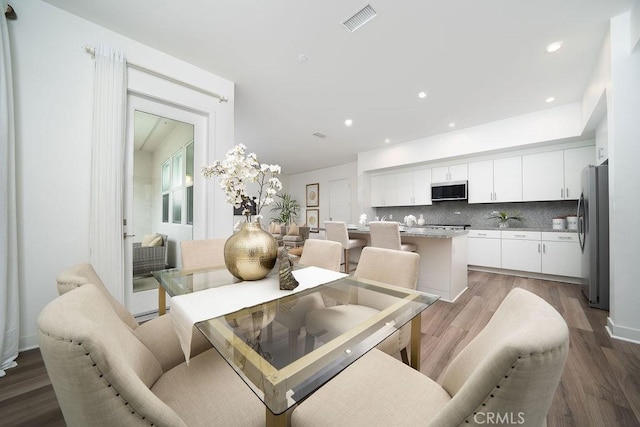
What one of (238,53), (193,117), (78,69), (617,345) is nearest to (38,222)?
(78,69)

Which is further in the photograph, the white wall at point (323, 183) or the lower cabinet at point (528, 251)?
the white wall at point (323, 183)

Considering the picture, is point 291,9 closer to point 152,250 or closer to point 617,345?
point 152,250

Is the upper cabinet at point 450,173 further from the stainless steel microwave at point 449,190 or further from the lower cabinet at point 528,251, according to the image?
the lower cabinet at point 528,251

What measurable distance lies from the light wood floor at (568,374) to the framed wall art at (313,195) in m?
5.85

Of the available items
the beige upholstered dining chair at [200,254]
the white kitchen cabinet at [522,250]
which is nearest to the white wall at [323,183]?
the white kitchen cabinet at [522,250]

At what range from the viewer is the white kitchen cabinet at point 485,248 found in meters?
4.32

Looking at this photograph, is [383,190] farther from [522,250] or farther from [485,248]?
[522,250]

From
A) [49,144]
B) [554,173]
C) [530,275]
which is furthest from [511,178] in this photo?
[49,144]

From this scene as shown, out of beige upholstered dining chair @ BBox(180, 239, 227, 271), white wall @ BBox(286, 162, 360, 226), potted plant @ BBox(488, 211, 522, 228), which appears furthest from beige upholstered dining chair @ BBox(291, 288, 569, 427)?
white wall @ BBox(286, 162, 360, 226)

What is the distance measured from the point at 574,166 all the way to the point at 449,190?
1871 mm

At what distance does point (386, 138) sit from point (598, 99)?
3117mm

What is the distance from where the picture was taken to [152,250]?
8.24 feet

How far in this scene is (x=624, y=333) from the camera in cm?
202

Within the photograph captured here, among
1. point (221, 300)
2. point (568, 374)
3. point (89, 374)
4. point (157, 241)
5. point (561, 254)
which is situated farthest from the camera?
point (561, 254)
